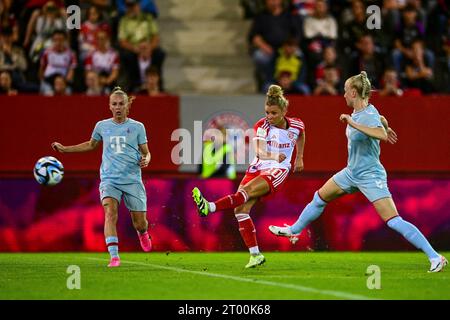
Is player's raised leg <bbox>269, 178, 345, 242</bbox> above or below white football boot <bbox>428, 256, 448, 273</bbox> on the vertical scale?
above

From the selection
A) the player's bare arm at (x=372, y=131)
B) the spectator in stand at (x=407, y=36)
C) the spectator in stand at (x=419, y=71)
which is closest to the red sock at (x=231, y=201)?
the player's bare arm at (x=372, y=131)

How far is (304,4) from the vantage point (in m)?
17.9

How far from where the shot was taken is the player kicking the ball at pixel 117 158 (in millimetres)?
11422

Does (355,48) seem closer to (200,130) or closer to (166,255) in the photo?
(200,130)

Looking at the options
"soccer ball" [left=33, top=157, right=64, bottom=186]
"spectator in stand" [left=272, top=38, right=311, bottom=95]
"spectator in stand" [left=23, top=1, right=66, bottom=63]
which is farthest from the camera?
"spectator in stand" [left=23, top=1, right=66, bottom=63]

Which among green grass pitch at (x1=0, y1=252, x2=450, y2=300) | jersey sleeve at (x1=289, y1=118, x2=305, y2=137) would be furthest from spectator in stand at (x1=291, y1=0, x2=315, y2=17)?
jersey sleeve at (x1=289, y1=118, x2=305, y2=137)

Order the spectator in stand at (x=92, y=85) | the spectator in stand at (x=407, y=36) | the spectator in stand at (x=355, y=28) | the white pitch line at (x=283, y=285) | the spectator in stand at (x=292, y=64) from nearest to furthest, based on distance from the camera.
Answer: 1. the white pitch line at (x=283, y=285)
2. the spectator in stand at (x=92, y=85)
3. the spectator in stand at (x=292, y=64)
4. the spectator in stand at (x=407, y=36)
5. the spectator in stand at (x=355, y=28)

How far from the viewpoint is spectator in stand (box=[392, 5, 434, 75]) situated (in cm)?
1706

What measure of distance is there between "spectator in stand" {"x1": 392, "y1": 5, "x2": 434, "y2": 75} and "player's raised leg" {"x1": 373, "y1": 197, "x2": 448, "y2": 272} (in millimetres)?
6346

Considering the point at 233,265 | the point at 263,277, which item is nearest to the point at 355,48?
the point at 233,265

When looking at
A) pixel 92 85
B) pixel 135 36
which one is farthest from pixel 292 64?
pixel 92 85

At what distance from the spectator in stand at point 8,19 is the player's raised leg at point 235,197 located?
662cm

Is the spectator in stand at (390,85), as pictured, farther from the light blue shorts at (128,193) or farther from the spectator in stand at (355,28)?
the light blue shorts at (128,193)

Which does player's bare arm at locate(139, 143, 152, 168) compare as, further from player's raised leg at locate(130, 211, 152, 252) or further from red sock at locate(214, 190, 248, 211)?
red sock at locate(214, 190, 248, 211)
